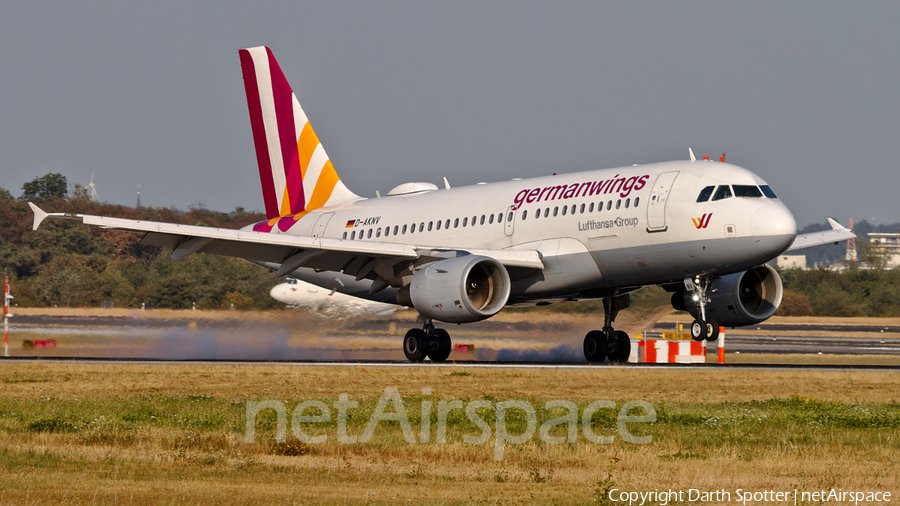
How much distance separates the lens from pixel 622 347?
30.6 metres

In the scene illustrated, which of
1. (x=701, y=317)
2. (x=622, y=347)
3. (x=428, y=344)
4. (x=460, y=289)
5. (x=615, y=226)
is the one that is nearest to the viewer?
(x=460, y=289)

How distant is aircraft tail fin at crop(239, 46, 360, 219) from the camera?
3741cm

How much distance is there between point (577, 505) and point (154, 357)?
2374 centimetres

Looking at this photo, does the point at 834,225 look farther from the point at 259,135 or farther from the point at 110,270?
the point at 110,270

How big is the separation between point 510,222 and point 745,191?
649 centimetres

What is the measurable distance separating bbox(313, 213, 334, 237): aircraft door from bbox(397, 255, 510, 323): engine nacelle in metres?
8.17

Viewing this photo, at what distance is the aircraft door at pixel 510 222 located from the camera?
96.5ft

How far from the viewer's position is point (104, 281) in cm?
4234

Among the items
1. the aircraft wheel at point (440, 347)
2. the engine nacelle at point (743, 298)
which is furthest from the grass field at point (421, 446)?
the engine nacelle at point (743, 298)

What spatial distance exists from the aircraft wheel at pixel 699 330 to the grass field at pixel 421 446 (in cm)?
390

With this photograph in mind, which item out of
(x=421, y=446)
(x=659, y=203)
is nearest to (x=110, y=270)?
(x=659, y=203)

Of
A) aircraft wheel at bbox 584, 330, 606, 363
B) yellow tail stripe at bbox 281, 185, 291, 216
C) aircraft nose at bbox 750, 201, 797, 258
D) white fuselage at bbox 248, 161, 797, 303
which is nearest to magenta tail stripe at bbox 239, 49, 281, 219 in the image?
yellow tail stripe at bbox 281, 185, 291, 216

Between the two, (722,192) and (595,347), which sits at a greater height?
(722,192)

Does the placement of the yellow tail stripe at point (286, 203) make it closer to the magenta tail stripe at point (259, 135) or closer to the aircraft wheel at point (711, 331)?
the magenta tail stripe at point (259, 135)
